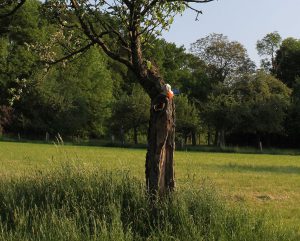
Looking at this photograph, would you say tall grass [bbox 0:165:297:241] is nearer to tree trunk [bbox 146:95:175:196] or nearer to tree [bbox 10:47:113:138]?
tree trunk [bbox 146:95:175:196]

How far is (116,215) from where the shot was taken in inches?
276

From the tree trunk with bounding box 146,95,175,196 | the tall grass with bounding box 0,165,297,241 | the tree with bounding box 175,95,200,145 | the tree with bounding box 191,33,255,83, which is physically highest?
the tree with bounding box 191,33,255,83

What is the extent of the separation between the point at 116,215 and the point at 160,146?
4.11ft

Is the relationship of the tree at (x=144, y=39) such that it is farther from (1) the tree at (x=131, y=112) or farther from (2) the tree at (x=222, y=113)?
(1) the tree at (x=131, y=112)

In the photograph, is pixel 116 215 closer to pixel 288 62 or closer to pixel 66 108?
pixel 66 108

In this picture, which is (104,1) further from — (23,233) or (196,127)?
(196,127)

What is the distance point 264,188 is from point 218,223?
1141 centimetres

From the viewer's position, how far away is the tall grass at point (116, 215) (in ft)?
21.9

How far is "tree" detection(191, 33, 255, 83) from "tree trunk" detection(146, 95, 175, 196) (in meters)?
68.7

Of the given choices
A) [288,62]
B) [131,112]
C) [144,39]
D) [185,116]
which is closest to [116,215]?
[144,39]

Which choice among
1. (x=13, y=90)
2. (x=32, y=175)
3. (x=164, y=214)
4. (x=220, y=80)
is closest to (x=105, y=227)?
(x=164, y=214)

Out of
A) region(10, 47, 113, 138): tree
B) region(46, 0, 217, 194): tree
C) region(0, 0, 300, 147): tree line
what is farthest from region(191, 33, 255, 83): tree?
region(46, 0, 217, 194): tree

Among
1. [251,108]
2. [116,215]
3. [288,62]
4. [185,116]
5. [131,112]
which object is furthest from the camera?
[288,62]

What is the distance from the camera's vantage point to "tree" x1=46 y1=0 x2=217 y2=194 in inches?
290
